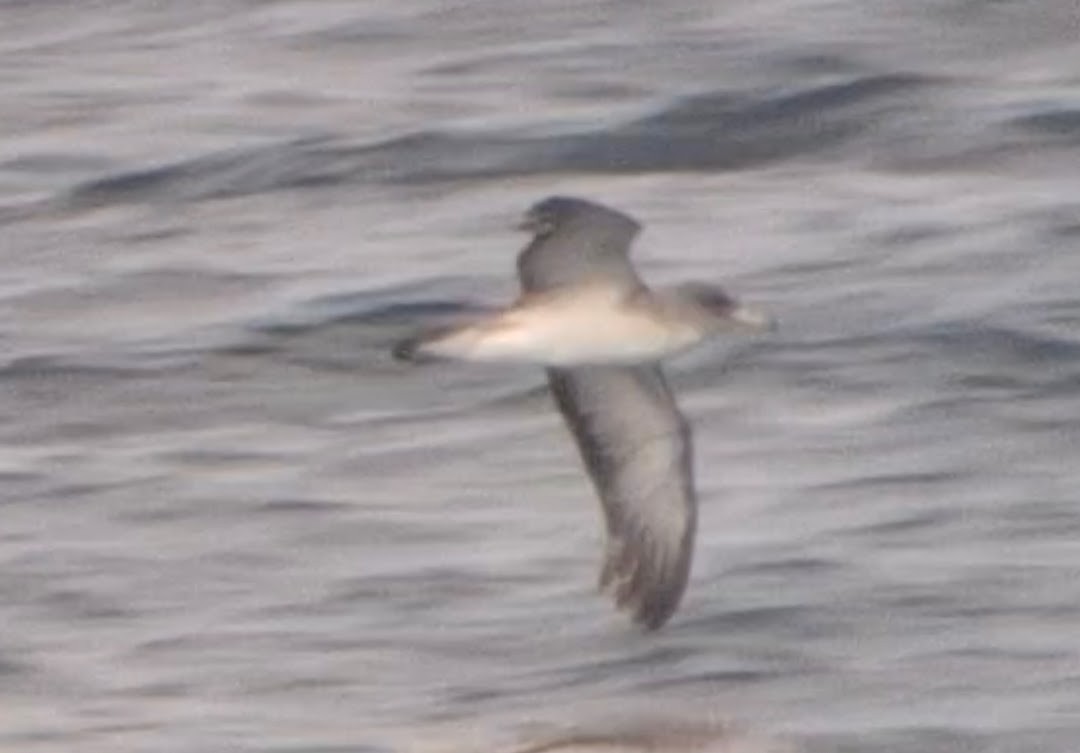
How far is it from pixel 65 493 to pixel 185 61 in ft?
20.8

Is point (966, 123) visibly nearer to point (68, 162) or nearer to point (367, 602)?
point (68, 162)

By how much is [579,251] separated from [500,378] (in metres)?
4.98

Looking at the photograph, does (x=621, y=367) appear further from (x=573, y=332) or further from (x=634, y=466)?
(x=573, y=332)

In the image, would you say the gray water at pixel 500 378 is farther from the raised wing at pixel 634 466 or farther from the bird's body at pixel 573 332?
the bird's body at pixel 573 332

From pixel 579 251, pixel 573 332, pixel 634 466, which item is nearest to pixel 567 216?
pixel 579 251

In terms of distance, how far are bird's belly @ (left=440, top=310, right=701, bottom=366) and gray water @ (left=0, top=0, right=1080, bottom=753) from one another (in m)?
1.23

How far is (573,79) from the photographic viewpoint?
21000 millimetres

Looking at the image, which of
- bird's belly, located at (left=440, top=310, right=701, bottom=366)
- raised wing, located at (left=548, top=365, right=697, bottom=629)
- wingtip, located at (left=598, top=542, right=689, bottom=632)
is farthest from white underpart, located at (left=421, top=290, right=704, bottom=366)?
wingtip, located at (left=598, top=542, right=689, bottom=632)

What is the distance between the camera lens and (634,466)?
12914 mm

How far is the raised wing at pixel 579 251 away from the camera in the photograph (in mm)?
11883

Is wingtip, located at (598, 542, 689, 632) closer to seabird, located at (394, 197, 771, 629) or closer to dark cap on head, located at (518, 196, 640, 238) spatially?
seabird, located at (394, 197, 771, 629)

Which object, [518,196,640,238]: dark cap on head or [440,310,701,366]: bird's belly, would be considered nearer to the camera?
[518,196,640,238]: dark cap on head

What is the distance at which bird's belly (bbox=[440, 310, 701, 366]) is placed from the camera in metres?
12.2

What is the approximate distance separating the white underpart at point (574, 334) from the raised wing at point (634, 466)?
0.29 metres
